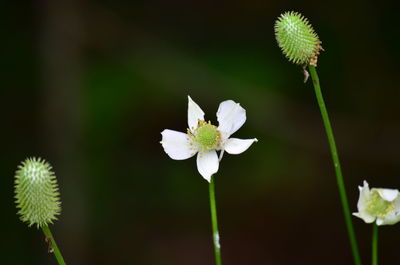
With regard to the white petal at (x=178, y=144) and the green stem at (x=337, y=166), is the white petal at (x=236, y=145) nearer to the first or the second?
the white petal at (x=178, y=144)

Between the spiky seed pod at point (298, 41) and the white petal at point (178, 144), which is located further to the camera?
the white petal at point (178, 144)

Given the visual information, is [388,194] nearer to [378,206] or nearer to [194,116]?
[378,206]

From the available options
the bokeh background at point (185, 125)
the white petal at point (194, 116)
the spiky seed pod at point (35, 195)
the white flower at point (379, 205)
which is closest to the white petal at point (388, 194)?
the white flower at point (379, 205)

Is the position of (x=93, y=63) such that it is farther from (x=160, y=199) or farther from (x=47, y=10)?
(x=160, y=199)

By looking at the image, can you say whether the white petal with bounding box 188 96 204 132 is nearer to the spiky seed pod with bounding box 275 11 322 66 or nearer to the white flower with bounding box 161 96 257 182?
the white flower with bounding box 161 96 257 182

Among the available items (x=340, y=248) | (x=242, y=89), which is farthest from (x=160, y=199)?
(x=340, y=248)
